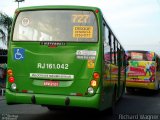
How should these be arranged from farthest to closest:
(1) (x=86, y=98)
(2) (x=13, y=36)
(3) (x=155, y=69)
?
(3) (x=155, y=69), (2) (x=13, y=36), (1) (x=86, y=98)

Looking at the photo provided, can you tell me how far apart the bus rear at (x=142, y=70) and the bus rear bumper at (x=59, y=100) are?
15142mm

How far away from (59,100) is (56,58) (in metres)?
1.04

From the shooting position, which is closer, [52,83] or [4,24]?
[52,83]

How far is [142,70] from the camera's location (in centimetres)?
2441

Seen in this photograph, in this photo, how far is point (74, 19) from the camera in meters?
10.0

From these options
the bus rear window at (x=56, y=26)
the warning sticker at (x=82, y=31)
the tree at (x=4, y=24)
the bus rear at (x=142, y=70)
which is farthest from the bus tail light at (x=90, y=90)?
the tree at (x=4, y=24)

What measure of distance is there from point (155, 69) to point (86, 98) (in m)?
15.7

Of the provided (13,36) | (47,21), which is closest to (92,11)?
(47,21)

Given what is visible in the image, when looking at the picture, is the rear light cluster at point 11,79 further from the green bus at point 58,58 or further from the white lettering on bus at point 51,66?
the white lettering on bus at point 51,66

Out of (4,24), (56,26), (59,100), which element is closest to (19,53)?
(56,26)

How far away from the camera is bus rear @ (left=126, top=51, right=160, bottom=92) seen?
2431 centimetres

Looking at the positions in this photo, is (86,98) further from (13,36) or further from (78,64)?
(13,36)

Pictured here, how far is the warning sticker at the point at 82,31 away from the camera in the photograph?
989 centimetres

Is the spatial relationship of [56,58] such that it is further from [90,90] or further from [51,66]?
[90,90]
